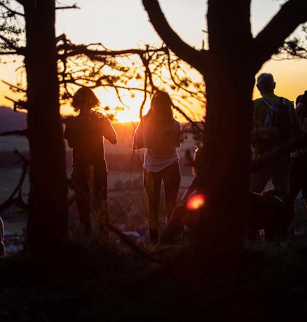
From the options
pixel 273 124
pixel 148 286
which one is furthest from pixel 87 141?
pixel 148 286

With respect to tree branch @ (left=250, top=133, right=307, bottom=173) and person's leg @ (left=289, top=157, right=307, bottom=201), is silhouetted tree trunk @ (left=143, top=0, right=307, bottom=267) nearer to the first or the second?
tree branch @ (left=250, top=133, right=307, bottom=173)

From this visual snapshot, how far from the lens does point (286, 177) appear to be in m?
7.93

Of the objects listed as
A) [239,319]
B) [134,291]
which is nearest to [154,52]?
[134,291]

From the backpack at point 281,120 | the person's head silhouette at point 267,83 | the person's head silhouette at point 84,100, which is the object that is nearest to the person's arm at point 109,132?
the person's head silhouette at point 84,100

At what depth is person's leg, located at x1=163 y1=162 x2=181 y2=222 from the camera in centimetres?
768

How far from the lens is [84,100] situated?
729cm

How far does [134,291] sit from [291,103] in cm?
400

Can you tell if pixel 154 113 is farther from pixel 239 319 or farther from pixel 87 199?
pixel 239 319

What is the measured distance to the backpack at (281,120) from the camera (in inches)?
302

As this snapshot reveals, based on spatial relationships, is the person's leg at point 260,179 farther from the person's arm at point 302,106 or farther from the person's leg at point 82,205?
the person's leg at point 82,205

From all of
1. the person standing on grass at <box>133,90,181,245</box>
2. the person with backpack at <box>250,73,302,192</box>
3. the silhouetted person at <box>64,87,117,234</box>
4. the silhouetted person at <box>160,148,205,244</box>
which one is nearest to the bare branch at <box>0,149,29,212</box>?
the silhouetted person at <box>64,87,117,234</box>

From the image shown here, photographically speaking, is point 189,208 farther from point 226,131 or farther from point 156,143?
point 156,143

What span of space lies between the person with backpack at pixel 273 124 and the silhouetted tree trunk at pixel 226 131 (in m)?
2.36

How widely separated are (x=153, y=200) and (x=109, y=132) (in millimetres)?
1012
